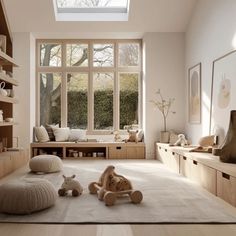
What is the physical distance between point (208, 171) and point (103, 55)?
527 cm

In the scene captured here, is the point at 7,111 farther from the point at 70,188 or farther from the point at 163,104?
the point at 70,188

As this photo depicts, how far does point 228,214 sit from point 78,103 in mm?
6090

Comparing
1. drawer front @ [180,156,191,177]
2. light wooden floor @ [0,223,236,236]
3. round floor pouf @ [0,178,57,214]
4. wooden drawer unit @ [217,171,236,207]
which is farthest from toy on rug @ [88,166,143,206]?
drawer front @ [180,156,191,177]

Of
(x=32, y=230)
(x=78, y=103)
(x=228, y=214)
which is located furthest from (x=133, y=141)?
(x=32, y=230)

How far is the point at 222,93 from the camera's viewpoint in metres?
5.69

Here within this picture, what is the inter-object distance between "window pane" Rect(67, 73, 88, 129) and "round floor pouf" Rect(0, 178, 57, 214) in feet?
17.7

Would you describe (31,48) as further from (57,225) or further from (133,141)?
(57,225)

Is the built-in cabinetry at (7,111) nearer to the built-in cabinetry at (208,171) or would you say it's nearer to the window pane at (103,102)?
the window pane at (103,102)

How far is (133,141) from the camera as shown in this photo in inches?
327

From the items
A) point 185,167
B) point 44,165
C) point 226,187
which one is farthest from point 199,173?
point 44,165

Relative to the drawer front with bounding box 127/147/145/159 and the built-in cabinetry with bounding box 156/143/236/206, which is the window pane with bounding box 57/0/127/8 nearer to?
the drawer front with bounding box 127/147/145/159

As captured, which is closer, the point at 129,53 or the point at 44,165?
the point at 44,165

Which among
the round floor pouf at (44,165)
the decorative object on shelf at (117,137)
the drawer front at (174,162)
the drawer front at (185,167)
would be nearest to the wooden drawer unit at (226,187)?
the drawer front at (185,167)

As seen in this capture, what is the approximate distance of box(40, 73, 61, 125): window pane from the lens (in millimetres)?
8789
